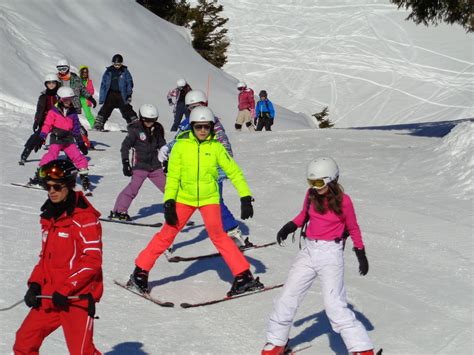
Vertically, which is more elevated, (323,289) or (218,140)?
(218,140)

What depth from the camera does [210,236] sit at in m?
8.44

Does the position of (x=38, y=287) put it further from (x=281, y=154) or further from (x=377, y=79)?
(x=377, y=79)

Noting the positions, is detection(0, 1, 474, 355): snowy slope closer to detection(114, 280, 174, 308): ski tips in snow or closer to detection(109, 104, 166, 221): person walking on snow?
detection(114, 280, 174, 308): ski tips in snow

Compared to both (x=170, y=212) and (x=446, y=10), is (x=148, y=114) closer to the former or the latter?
(x=170, y=212)

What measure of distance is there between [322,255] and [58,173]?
230 cm

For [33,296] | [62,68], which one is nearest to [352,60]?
[62,68]

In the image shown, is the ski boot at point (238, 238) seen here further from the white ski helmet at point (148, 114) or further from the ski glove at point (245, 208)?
the ski glove at point (245, 208)

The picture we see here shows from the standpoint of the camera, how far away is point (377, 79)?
209ft

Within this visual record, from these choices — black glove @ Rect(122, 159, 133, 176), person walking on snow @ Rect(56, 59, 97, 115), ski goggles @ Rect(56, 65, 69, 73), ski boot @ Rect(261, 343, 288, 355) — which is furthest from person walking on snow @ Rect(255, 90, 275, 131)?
ski boot @ Rect(261, 343, 288, 355)

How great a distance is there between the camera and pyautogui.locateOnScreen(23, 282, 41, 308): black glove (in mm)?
5266

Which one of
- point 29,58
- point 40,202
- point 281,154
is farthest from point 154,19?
point 40,202

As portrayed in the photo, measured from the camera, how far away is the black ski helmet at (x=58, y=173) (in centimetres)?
536

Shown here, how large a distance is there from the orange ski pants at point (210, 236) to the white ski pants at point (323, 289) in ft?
5.20

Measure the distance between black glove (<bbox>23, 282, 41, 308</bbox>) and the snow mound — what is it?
30.0ft
